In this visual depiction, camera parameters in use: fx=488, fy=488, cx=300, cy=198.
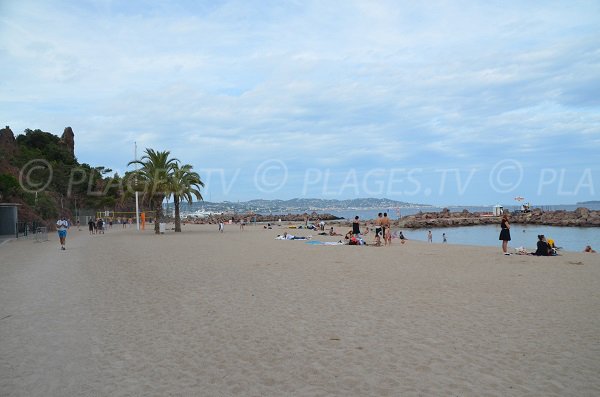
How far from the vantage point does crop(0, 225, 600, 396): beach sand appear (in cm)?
482

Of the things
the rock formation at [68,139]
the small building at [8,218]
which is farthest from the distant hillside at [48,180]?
the small building at [8,218]

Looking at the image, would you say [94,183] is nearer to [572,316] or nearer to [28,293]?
[28,293]

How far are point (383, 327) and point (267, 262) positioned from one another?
30.7 ft

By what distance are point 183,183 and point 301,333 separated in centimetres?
3377

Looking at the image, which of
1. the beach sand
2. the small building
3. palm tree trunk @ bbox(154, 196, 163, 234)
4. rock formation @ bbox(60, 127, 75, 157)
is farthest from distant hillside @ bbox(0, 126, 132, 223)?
the beach sand

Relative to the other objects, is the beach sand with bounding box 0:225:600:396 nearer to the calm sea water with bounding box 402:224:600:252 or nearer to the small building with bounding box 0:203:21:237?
the calm sea water with bounding box 402:224:600:252

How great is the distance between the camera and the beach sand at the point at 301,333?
15.8 feet

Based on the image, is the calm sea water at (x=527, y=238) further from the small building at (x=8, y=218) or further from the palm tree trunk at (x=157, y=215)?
the small building at (x=8, y=218)

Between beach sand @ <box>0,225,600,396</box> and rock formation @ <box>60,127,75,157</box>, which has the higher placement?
rock formation @ <box>60,127,75,157</box>

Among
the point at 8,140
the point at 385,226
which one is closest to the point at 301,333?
the point at 385,226

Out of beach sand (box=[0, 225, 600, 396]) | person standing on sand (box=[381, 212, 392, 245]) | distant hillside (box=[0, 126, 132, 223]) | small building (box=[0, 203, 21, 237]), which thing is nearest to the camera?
beach sand (box=[0, 225, 600, 396])

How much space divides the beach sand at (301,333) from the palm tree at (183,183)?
25204mm

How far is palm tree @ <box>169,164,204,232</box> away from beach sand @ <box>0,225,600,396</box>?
25204 mm

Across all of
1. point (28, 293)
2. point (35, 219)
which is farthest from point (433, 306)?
point (35, 219)
